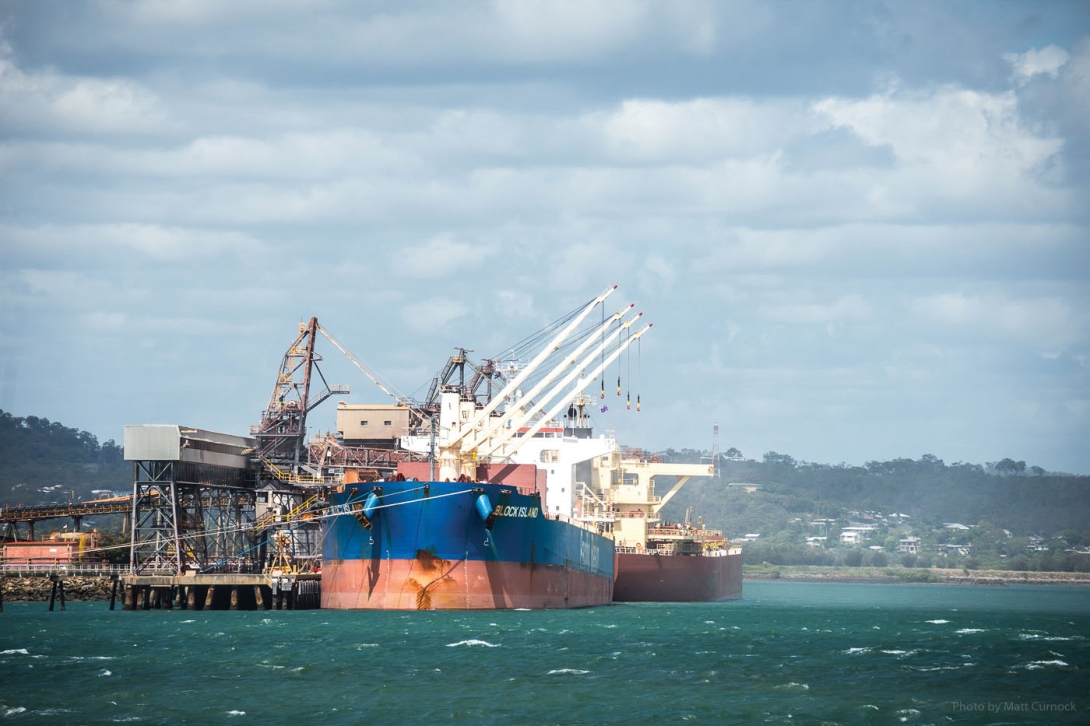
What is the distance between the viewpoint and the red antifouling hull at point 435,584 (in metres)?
57.2

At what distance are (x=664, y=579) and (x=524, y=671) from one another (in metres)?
42.5

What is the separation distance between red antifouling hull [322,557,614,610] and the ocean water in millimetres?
711

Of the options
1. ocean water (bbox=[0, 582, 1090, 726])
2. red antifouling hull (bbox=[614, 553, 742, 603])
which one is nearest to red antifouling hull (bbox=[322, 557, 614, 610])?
ocean water (bbox=[0, 582, 1090, 726])

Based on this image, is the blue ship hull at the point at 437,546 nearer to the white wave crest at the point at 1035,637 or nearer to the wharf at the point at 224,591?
the wharf at the point at 224,591

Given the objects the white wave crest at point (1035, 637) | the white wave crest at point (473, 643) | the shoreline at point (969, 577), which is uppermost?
the white wave crest at point (473, 643)

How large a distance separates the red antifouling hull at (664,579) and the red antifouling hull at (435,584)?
19667 mm

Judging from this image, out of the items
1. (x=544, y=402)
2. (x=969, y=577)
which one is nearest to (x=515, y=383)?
(x=544, y=402)

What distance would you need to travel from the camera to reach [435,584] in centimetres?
5709

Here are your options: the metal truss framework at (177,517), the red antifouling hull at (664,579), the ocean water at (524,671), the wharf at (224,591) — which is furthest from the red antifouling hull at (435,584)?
the red antifouling hull at (664,579)

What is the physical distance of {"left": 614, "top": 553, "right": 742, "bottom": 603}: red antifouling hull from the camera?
80.4 meters

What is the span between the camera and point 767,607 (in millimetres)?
82000

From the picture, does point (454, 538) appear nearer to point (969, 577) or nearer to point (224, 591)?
point (224, 591)

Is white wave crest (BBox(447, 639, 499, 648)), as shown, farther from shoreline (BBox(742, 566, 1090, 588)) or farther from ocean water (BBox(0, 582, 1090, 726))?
shoreline (BBox(742, 566, 1090, 588))

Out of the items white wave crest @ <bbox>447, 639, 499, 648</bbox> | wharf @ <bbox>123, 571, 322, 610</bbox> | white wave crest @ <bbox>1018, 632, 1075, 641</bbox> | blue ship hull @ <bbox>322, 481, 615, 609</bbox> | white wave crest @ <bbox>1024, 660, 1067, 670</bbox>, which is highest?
blue ship hull @ <bbox>322, 481, 615, 609</bbox>
